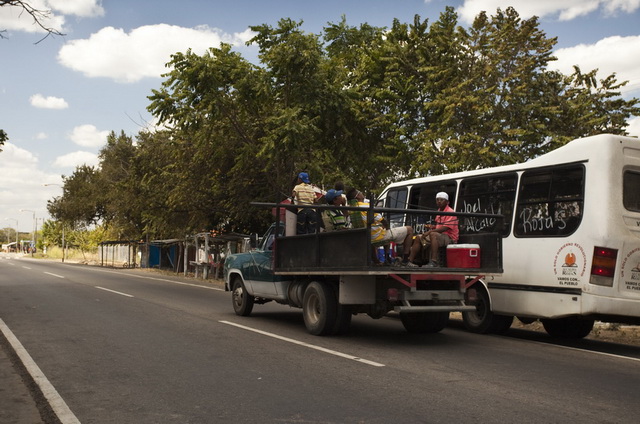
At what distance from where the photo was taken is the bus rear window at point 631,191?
911 centimetres

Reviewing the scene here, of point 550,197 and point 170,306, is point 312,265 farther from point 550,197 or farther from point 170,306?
point 170,306

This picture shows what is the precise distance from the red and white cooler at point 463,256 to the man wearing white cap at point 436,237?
21 cm

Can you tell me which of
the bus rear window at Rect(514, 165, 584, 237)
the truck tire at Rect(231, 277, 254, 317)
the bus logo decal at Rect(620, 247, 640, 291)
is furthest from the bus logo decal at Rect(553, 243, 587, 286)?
the truck tire at Rect(231, 277, 254, 317)

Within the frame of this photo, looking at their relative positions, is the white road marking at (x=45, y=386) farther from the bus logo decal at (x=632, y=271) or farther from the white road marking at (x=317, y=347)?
the bus logo decal at (x=632, y=271)

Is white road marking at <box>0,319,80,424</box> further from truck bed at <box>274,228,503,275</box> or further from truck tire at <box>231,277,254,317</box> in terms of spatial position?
truck tire at <box>231,277,254,317</box>

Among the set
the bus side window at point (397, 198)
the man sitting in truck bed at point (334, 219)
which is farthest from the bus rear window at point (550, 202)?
the bus side window at point (397, 198)

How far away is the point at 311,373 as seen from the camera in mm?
6918

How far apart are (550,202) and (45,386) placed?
24.9 feet

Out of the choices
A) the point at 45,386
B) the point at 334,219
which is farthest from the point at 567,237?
the point at 45,386

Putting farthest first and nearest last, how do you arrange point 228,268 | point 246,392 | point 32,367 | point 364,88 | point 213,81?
point 364,88 < point 213,81 < point 228,268 < point 32,367 < point 246,392

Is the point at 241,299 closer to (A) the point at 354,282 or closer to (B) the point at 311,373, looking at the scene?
(A) the point at 354,282

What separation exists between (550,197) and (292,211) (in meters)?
4.21

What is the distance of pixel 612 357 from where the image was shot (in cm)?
870

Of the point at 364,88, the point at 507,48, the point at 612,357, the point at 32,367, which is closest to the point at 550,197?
the point at 612,357
